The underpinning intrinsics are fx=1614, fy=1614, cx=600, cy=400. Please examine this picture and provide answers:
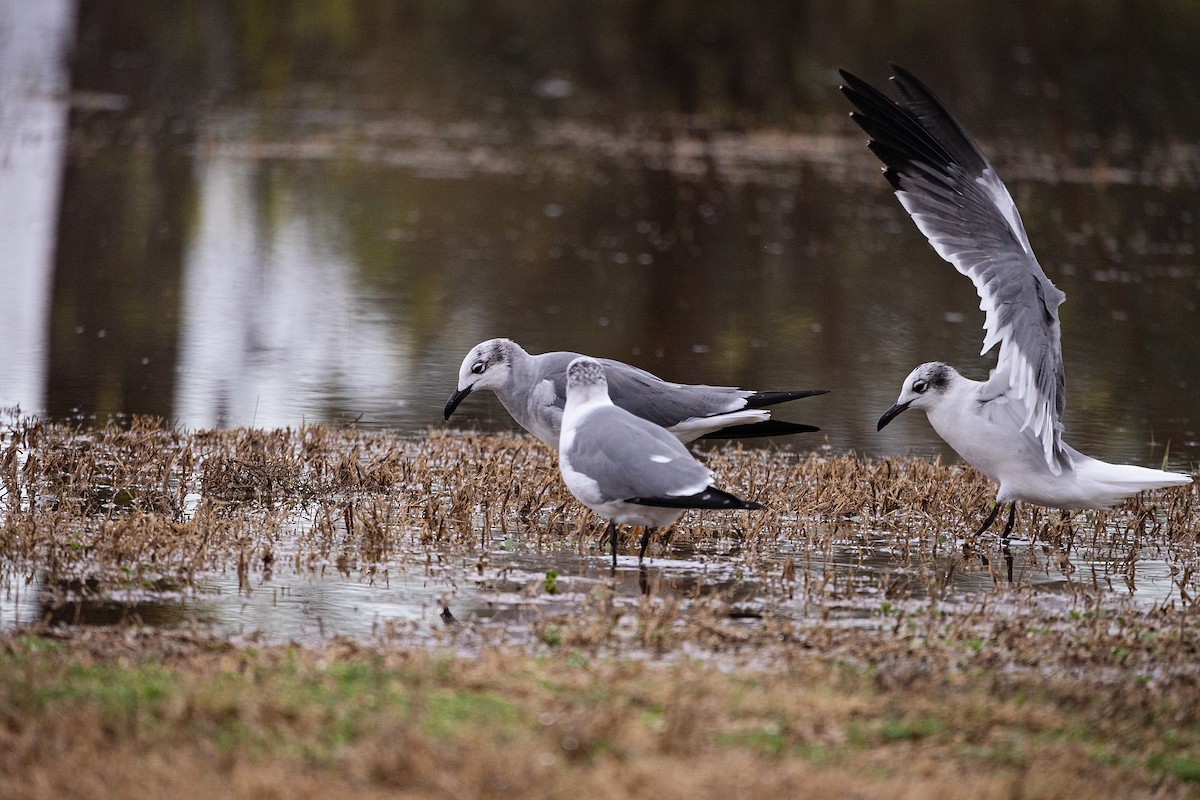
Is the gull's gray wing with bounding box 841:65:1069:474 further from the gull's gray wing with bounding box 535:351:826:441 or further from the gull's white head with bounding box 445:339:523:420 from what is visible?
the gull's white head with bounding box 445:339:523:420

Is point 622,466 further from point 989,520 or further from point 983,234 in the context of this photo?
point 983,234

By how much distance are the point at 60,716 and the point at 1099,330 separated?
1345cm

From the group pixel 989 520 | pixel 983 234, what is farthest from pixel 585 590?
pixel 983 234

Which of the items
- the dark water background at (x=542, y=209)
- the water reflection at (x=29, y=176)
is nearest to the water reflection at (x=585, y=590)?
the dark water background at (x=542, y=209)

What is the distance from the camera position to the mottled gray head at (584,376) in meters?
8.22

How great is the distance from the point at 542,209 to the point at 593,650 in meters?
16.6

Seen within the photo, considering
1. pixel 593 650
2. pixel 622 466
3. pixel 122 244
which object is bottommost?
pixel 593 650

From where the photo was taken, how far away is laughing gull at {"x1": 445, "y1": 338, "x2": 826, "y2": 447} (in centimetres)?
884

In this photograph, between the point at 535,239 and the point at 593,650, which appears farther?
the point at 535,239

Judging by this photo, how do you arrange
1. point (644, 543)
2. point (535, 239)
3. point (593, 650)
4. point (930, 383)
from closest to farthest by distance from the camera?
point (593, 650), point (644, 543), point (930, 383), point (535, 239)

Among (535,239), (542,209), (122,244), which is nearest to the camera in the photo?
(122,244)

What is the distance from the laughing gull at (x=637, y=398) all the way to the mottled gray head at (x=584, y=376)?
478mm

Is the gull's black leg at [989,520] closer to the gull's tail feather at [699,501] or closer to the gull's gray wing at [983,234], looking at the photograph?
the gull's gray wing at [983,234]

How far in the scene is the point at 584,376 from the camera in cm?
822
